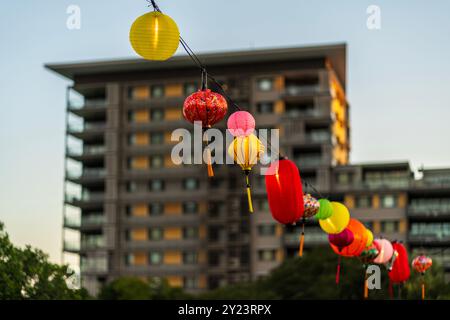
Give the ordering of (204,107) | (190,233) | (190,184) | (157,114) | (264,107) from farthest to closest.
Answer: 1. (157,114)
2. (190,184)
3. (190,233)
4. (264,107)
5. (204,107)

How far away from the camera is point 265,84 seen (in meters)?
78.8

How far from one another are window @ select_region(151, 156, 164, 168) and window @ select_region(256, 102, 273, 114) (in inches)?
358

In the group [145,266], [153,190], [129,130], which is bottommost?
[145,266]

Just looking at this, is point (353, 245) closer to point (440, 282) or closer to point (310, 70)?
point (440, 282)

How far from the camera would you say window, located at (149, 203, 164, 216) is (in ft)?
263

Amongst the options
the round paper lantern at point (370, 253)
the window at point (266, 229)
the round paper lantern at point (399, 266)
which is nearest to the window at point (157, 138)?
the window at point (266, 229)

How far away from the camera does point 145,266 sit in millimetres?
78750

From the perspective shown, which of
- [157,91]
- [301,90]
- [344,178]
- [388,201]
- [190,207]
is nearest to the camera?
[388,201]

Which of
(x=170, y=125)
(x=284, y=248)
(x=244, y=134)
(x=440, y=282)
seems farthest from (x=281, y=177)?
(x=170, y=125)

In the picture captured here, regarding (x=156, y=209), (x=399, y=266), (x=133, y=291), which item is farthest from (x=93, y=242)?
(x=399, y=266)

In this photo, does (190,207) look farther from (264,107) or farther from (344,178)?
(344,178)

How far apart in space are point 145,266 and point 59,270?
46.0 meters

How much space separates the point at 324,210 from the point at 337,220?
Answer: 0.79m

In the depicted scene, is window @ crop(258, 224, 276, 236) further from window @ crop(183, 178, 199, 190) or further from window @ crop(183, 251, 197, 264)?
window @ crop(183, 178, 199, 190)
